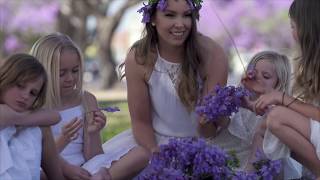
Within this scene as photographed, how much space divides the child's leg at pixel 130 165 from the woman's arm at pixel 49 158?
0.34 m

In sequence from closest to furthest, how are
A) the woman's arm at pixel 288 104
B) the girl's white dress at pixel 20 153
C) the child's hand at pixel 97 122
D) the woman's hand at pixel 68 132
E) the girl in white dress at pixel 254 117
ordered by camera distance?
the girl's white dress at pixel 20 153
the woman's arm at pixel 288 104
the woman's hand at pixel 68 132
the girl in white dress at pixel 254 117
the child's hand at pixel 97 122

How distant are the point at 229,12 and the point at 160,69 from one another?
25545 mm

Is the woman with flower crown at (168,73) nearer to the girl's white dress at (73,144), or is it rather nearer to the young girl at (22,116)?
the girl's white dress at (73,144)

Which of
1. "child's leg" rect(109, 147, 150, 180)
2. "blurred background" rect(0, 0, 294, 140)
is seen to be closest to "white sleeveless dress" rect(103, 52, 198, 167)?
"child's leg" rect(109, 147, 150, 180)

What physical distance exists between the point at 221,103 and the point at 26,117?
3.02 ft

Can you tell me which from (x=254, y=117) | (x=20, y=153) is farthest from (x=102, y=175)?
(x=254, y=117)

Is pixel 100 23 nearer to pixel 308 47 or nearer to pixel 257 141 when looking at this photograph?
pixel 257 141

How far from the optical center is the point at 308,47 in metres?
3.16

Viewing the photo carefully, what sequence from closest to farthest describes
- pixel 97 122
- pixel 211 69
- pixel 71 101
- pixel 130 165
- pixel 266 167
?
1. pixel 266 167
2. pixel 130 165
3. pixel 97 122
4. pixel 211 69
5. pixel 71 101

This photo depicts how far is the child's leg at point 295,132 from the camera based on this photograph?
3045mm

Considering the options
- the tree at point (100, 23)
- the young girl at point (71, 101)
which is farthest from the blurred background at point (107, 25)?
the young girl at point (71, 101)

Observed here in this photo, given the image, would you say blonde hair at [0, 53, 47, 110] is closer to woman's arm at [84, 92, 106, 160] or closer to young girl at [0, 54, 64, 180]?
young girl at [0, 54, 64, 180]

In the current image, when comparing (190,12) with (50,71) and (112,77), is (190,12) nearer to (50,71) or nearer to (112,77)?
(50,71)

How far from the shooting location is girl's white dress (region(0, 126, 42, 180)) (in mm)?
2877
